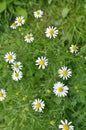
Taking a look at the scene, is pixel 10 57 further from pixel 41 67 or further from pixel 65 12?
pixel 65 12

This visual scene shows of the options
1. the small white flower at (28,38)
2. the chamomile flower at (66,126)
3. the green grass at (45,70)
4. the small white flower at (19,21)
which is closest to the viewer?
the chamomile flower at (66,126)

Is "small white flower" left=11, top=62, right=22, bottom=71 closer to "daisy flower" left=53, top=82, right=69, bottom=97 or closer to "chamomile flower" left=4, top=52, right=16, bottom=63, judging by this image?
"chamomile flower" left=4, top=52, right=16, bottom=63

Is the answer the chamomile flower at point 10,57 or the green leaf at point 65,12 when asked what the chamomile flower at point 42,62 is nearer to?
the chamomile flower at point 10,57

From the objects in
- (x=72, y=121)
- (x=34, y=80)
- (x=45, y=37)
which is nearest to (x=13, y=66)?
(x=34, y=80)

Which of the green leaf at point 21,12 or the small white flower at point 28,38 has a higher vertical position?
the green leaf at point 21,12

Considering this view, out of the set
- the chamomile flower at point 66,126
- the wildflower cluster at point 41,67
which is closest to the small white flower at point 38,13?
the wildflower cluster at point 41,67

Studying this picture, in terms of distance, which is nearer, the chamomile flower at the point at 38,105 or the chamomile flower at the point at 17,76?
the chamomile flower at the point at 38,105
